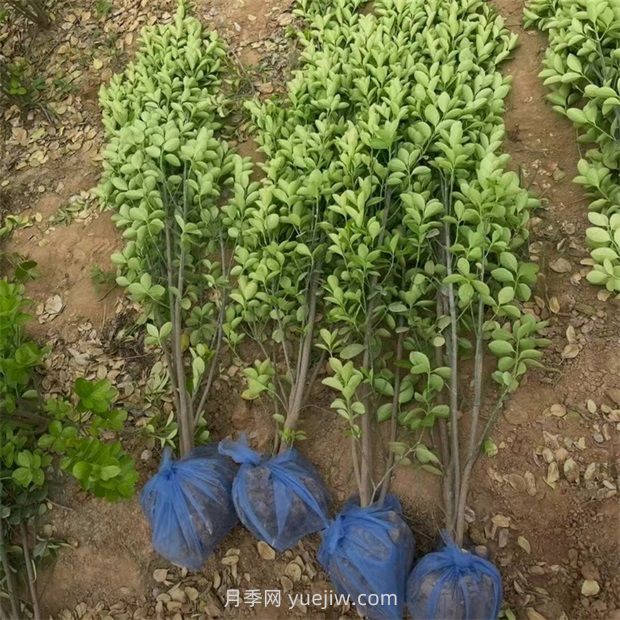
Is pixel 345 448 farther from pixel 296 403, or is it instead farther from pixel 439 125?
pixel 439 125

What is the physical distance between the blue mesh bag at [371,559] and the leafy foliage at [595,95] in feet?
3.41

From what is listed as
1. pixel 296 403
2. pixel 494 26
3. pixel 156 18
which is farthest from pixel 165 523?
pixel 156 18

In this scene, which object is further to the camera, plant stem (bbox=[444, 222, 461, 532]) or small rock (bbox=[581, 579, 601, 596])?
plant stem (bbox=[444, 222, 461, 532])

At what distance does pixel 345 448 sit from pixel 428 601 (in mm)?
570

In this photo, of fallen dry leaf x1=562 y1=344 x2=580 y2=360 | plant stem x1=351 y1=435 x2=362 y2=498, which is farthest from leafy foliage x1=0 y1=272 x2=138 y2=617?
fallen dry leaf x1=562 y1=344 x2=580 y2=360

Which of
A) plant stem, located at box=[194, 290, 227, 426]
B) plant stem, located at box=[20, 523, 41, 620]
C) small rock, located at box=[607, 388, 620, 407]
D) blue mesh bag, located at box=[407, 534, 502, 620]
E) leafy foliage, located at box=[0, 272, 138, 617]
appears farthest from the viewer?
plant stem, located at box=[194, 290, 227, 426]

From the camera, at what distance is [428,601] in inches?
68.6

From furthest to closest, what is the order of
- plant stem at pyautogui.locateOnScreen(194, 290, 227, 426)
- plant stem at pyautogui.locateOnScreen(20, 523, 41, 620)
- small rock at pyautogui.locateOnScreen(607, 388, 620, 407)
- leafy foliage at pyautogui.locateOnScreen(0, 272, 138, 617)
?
plant stem at pyautogui.locateOnScreen(194, 290, 227, 426) < plant stem at pyautogui.locateOnScreen(20, 523, 41, 620) < small rock at pyautogui.locateOnScreen(607, 388, 620, 407) < leafy foliage at pyautogui.locateOnScreen(0, 272, 138, 617)

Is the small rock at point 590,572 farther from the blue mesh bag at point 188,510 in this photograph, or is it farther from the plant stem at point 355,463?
the blue mesh bag at point 188,510

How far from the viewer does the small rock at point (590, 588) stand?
179 centimetres

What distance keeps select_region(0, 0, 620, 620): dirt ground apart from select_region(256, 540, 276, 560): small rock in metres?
0.02

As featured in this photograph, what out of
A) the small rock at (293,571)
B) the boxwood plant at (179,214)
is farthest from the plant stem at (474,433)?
the boxwood plant at (179,214)

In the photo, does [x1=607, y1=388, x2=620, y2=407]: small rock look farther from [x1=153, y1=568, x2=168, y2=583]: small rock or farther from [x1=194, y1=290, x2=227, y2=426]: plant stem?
[x1=153, y1=568, x2=168, y2=583]: small rock

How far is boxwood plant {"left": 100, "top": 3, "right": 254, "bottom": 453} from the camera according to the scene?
2273 millimetres
